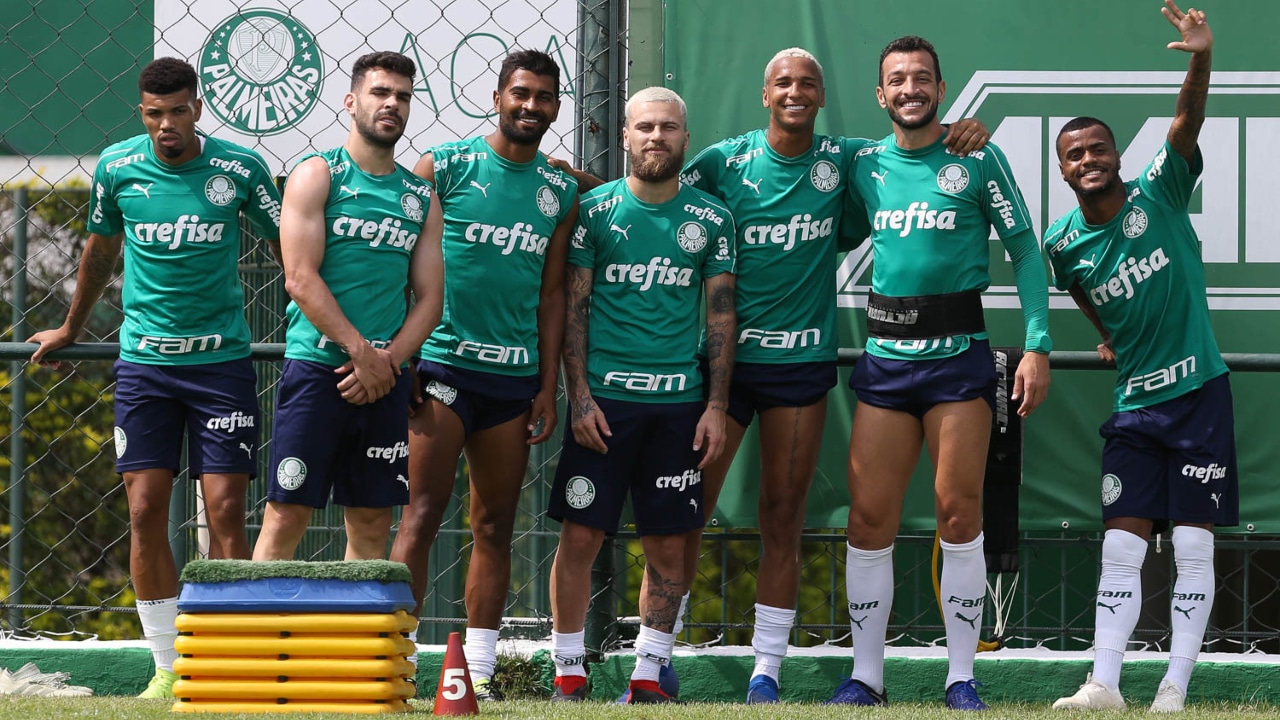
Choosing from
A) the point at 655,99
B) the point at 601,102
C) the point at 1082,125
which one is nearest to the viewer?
the point at 655,99

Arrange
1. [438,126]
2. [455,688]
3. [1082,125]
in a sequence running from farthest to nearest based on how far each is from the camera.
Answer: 1. [438,126]
2. [1082,125]
3. [455,688]

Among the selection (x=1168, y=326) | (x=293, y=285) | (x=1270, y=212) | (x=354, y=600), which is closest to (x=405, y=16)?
(x=293, y=285)

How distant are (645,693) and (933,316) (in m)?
1.50

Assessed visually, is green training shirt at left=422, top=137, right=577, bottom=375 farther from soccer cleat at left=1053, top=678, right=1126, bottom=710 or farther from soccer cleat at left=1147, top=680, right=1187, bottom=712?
soccer cleat at left=1147, top=680, right=1187, bottom=712

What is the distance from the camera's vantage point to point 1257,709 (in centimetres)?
451

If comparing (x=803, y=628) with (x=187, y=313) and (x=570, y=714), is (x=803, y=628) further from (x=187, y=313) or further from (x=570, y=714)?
(x=187, y=313)

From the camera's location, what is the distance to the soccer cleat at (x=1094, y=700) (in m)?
4.42

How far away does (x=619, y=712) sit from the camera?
3.93 m

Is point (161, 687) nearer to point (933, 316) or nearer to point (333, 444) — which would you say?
point (333, 444)

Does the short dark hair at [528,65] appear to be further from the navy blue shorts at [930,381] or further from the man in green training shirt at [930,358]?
the navy blue shorts at [930,381]

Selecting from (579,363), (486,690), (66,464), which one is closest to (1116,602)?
(579,363)

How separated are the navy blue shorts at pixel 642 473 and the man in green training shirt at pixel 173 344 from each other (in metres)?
1.10

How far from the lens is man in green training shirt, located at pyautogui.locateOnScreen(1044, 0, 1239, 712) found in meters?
4.55

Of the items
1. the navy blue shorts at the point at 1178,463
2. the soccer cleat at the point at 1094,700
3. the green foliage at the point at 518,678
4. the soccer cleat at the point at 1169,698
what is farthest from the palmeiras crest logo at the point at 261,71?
the soccer cleat at the point at 1169,698
